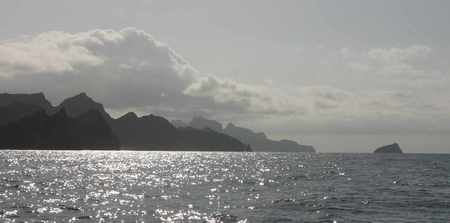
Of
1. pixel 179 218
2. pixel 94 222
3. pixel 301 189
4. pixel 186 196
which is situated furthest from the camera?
pixel 301 189

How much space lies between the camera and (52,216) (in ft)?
152

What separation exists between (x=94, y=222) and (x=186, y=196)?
2354 cm

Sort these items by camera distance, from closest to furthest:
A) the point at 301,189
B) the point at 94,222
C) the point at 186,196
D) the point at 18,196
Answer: the point at 94,222 → the point at 18,196 → the point at 186,196 → the point at 301,189

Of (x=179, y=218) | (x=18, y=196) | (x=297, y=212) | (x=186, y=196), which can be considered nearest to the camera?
(x=179, y=218)

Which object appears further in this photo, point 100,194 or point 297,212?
point 100,194

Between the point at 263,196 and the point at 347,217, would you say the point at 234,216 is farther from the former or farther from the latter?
the point at 263,196

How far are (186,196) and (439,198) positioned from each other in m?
30.3

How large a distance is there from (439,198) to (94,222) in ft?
141

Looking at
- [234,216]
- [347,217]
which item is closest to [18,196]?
[234,216]

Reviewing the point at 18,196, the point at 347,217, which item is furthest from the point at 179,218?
the point at 18,196

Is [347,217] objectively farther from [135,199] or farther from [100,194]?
[100,194]

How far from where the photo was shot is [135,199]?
62.5m

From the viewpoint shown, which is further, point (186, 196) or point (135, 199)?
point (186, 196)

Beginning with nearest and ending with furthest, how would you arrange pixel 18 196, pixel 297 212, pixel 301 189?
pixel 297 212 < pixel 18 196 < pixel 301 189
